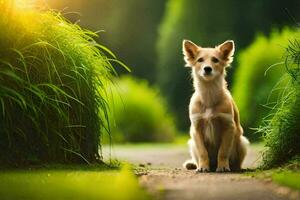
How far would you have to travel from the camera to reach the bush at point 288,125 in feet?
22.8

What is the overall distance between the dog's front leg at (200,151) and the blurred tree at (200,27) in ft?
52.0

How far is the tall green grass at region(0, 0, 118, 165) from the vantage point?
6590 millimetres

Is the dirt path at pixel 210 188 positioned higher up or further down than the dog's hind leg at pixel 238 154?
further down

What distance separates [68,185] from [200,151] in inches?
85.8

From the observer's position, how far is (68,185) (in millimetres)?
5496

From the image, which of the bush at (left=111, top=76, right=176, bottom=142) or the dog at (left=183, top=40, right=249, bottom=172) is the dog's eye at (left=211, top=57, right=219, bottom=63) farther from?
the bush at (left=111, top=76, right=176, bottom=142)

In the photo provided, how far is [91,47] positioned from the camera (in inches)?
301

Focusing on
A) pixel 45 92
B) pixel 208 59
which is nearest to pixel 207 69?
pixel 208 59

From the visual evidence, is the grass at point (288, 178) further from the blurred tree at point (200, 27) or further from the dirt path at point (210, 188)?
Answer: the blurred tree at point (200, 27)

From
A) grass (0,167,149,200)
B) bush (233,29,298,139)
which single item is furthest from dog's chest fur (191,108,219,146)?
bush (233,29,298,139)

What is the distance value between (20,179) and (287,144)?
2.55 meters

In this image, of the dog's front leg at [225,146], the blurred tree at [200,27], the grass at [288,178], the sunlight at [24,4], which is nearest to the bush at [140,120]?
the blurred tree at [200,27]

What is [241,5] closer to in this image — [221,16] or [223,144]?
[221,16]

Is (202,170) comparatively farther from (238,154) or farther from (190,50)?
(190,50)
